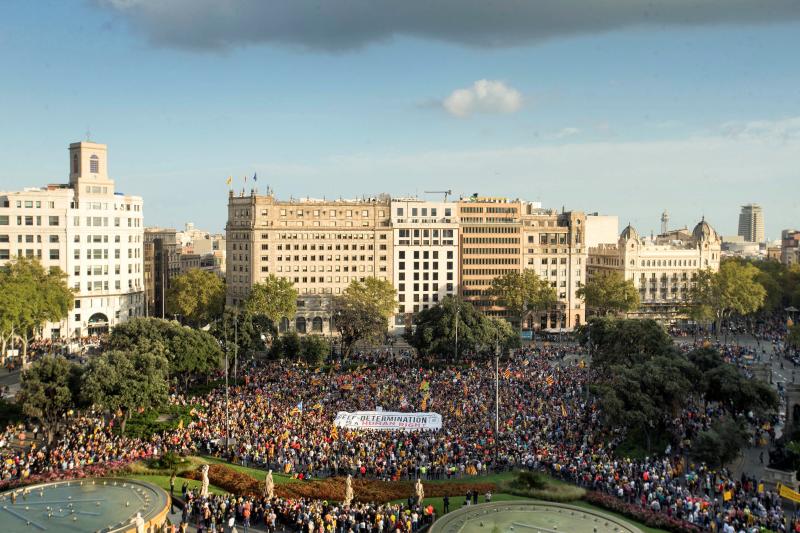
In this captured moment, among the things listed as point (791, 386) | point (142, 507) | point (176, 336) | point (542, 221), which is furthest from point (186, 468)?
point (542, 221)

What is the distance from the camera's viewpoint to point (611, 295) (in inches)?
4754

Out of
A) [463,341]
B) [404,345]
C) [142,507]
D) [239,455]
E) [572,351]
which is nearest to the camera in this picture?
[142,507]

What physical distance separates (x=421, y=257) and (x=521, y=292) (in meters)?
18.7

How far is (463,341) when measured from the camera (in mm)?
85250

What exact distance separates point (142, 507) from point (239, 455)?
12.0m

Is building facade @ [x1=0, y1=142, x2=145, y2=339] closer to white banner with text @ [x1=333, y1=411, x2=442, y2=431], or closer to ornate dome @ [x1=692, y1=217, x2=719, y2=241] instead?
white banner with text @ [x1=333, y1=411, x2=442, y2=431]

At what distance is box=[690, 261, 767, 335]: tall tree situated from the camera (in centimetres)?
11612

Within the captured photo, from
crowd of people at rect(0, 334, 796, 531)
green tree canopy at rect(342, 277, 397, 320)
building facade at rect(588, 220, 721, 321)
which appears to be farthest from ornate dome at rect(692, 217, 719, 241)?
crowd of people at rect(0, 334, 796, 531)

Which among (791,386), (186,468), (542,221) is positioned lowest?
(186,468)

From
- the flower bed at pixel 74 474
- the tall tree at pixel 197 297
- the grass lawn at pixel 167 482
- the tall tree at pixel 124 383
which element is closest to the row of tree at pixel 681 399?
the grass lawn at pixel 167 482

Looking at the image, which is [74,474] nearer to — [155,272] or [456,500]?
[456,500]

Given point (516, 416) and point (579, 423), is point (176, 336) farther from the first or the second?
point (579, 423)

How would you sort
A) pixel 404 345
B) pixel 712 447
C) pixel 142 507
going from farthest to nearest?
1. pixel 404 345
2. pixel 712 447
3. pixel 142 507

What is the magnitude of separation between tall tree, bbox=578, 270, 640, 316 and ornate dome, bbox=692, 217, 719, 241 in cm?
2851
